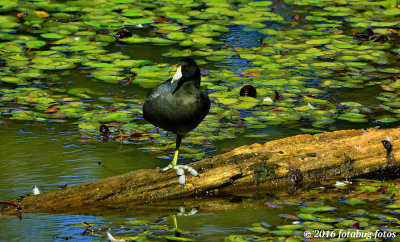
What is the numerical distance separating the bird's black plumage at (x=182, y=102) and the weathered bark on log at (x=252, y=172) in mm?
321

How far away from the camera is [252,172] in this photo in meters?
4.72

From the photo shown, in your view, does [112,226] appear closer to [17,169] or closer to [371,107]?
[17,169]

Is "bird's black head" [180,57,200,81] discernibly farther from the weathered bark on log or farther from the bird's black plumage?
the weathered bark on log

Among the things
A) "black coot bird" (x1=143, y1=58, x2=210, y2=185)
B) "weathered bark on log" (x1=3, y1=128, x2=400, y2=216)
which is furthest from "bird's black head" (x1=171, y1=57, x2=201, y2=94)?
"weathered bark on log" (x1=3, y1=128, x2=400, y2=216)

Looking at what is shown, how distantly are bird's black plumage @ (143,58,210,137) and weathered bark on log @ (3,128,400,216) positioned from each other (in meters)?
0.32

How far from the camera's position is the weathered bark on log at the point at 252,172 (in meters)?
4.43

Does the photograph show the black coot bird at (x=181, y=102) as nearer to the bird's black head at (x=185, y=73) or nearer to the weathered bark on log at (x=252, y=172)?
the bird's black head at (x=185, y=73)

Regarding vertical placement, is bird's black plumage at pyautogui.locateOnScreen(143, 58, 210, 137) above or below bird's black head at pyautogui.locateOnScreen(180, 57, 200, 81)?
below

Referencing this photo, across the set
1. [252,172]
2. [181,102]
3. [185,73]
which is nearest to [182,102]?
[181,102]

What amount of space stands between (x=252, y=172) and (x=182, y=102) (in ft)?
2.28

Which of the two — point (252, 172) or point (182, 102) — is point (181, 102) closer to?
point (182, 102)

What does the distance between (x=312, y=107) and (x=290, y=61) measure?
4.02 feet

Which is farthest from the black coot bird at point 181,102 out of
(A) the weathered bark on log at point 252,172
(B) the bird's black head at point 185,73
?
(A) the weathered bark on log at point 252,172

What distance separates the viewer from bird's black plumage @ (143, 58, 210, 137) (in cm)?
467
